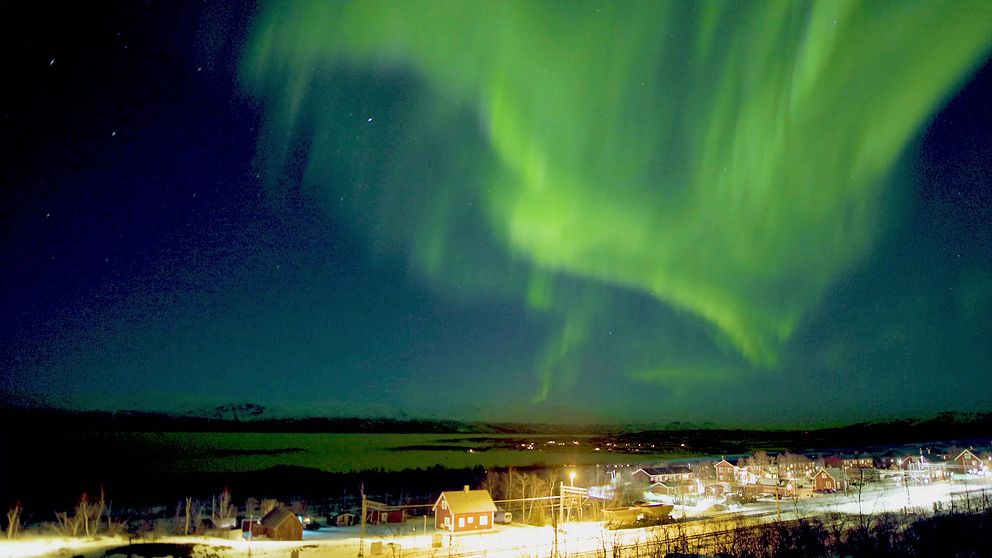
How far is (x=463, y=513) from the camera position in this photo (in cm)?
3166

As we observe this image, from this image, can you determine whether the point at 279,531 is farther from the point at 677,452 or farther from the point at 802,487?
the point at 677,452

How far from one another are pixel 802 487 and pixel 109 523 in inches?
1858

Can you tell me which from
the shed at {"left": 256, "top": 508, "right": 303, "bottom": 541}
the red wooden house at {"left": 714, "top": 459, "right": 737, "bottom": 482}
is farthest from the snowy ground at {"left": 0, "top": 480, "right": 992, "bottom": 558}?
the red wooden house at {"left": 714, "top": 459, "right": 737, "bottom": 482}

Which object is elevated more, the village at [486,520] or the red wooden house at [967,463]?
the village at [486,520]

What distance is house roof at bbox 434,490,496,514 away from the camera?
3175 cm

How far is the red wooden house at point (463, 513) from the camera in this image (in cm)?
3133

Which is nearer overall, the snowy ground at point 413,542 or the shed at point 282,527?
the snowy ground at point 413,542

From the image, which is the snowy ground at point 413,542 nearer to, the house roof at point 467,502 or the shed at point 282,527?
the shed at point 282,527

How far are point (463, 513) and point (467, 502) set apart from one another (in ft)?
2.57

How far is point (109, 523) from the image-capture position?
3775 cm

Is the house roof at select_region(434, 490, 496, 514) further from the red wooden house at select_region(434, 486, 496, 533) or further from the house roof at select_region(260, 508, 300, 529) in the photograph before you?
the house roof at select_region(260, 508, 300, 529)

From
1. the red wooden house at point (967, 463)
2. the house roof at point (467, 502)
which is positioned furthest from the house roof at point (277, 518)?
the red wooden house at point (967, 463)

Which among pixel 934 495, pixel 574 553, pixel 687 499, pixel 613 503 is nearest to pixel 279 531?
pixel 574 553

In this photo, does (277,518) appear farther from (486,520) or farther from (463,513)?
(486,520)
